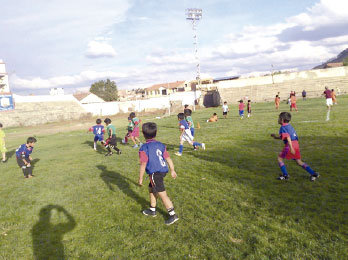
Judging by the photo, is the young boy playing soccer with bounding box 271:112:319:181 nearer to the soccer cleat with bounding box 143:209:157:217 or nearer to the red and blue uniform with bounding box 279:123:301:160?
the red and blue uniform with bounding box 279:123:301:160

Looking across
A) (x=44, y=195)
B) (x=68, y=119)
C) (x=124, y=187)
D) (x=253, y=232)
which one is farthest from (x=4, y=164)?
(x=68, y=119)

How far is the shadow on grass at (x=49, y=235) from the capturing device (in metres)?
4.38

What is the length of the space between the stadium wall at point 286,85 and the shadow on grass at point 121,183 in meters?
43.8

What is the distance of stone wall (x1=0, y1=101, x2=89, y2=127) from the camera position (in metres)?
40.9

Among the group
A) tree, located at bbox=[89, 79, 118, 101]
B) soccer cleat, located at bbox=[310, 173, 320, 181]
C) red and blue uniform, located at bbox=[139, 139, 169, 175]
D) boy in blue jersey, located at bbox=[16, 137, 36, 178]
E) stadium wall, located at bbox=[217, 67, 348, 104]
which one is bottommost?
soccer cleat, located at bbox=[310, 173, 320, 181]

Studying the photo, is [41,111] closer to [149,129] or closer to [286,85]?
[149,129]

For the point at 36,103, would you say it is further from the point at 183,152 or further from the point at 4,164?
the point at 183,152

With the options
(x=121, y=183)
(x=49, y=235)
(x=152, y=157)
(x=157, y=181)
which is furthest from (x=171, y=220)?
(x=121, y=183)

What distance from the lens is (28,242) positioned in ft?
15.7

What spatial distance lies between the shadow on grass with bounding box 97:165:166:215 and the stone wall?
39449mm

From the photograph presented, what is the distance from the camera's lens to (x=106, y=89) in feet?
263

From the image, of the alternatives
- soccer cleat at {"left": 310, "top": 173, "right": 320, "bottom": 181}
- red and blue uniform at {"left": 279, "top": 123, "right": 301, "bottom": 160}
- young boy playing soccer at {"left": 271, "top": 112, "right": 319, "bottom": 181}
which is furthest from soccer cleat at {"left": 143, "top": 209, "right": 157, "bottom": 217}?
soccer cleat at {"left": 310, "top": 173, "right": 320, "bottom": 181}

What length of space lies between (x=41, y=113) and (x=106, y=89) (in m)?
37.3

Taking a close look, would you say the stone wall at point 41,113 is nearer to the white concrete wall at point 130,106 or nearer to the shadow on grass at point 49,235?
the white concrete wall at point 130,106
